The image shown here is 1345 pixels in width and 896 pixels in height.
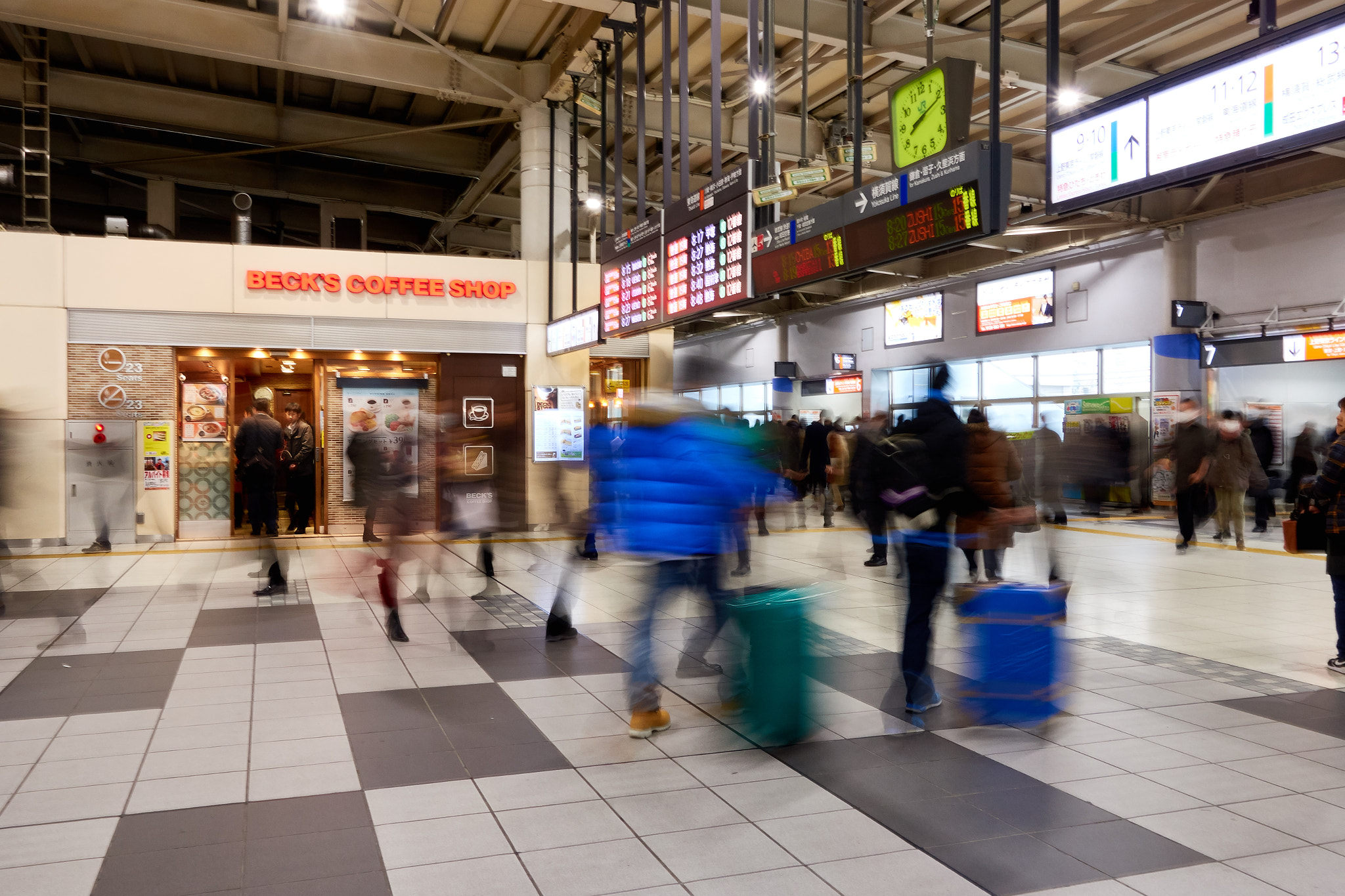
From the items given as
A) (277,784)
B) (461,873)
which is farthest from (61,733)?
(461,873)

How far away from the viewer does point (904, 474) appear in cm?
450

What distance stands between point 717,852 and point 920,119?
5251mm

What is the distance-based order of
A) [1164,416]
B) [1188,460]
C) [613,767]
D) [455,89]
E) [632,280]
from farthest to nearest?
[1164,416] < [455,89] < [1188,460] < [632,280] < [613,767]

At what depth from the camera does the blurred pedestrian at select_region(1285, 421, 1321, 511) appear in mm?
12750

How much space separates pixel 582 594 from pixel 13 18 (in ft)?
31.0

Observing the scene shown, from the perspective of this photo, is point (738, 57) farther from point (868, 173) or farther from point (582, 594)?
point (582, 594)

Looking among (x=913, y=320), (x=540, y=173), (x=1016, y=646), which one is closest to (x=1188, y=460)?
(x=1016, y=646)

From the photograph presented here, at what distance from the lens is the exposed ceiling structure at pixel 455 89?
10586mm

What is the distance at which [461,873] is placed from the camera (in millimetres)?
2961

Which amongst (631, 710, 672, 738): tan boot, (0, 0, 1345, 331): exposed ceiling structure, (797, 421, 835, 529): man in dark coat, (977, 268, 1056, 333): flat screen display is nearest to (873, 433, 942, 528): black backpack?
(631, 710, 672, 738): tan boot

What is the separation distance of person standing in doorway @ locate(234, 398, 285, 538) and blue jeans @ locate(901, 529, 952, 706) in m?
6.43

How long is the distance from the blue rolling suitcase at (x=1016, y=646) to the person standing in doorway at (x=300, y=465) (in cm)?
960

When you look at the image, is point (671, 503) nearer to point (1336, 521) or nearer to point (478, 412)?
point (1336, 521)

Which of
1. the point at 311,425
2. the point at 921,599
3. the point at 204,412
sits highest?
the point at 204,412
